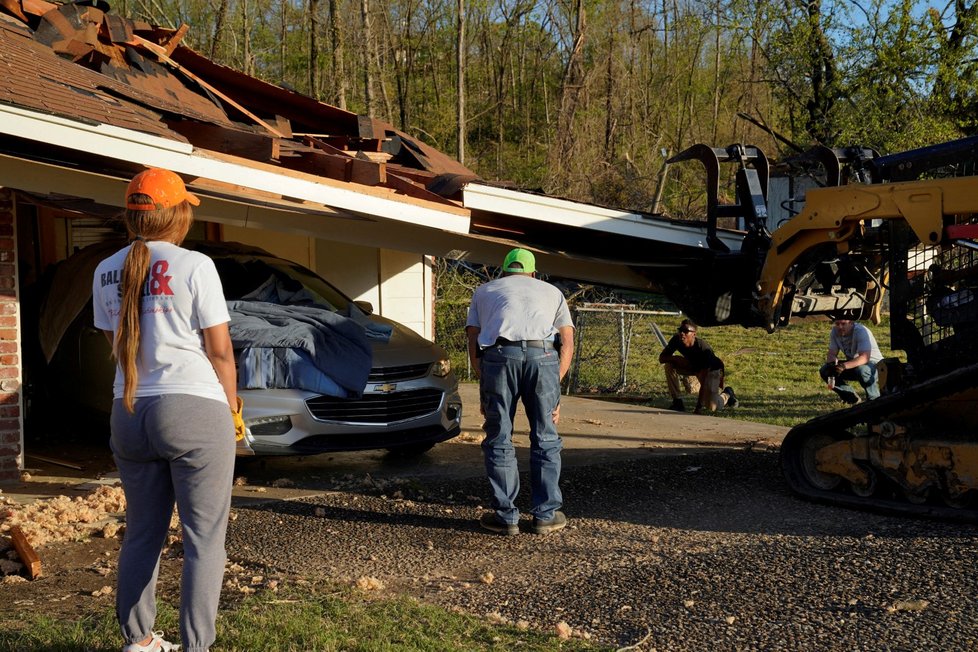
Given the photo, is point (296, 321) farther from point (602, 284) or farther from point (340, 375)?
point (602, 284)

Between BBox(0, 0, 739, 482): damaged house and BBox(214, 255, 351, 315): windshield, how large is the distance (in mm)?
341

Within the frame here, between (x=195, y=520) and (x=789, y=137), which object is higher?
(x=789, y=137)

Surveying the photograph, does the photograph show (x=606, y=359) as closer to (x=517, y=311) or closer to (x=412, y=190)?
(x=412, y=190)

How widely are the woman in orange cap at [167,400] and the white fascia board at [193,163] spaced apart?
3480 mm

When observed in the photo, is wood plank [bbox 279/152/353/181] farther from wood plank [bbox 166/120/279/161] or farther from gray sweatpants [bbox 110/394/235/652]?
gray sweatpants [bbox 110/394/235/652]

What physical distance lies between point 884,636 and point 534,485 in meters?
2.46

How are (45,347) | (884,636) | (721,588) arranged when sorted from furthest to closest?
(45,347), (721,588), (884,636)

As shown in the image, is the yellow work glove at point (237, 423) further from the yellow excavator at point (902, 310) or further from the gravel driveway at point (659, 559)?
the yellow excavator at point (902, 310)

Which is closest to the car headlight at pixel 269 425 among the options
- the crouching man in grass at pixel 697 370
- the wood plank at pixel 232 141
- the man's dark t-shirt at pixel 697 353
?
the wood plank at pixel 232 141

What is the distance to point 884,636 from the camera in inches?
185

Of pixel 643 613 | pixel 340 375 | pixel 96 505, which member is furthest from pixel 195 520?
pixel 340 375

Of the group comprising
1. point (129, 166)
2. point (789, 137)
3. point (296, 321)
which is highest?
point (789, 137)

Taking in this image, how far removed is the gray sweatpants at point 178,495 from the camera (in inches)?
147

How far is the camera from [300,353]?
26.5 ft
